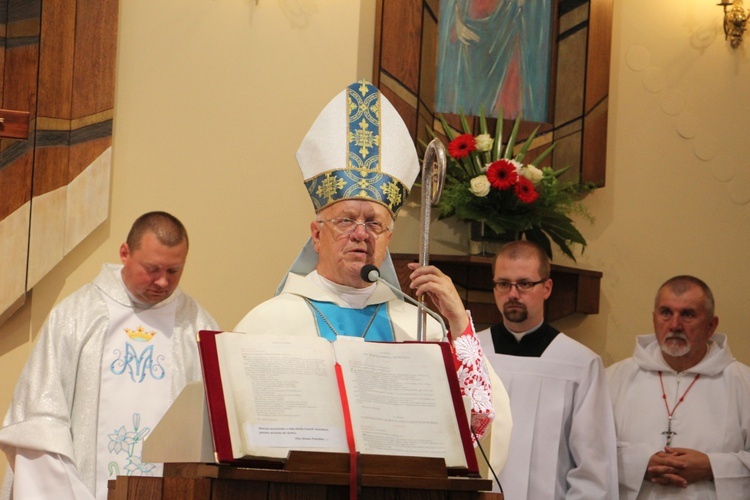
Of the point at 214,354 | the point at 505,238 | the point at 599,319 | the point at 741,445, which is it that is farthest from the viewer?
the point at 599,319

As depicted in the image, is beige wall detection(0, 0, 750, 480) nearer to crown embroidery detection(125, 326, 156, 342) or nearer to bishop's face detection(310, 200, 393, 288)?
crown embroidery detection(125, 326, 156, 342)

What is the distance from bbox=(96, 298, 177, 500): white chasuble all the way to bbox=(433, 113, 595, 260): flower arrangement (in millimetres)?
1730

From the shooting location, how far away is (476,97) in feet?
21.1

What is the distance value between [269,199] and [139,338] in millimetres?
1231

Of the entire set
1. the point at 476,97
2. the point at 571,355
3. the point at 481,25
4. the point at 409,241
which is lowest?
the point at 571,355

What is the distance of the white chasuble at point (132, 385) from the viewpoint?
4.80 metres

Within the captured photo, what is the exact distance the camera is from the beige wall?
18.8 ft

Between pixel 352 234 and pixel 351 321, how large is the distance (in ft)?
1.07

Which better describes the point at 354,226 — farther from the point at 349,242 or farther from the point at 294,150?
the point at 294,150

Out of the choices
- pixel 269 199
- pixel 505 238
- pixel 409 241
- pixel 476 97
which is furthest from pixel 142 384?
pixel 476 97

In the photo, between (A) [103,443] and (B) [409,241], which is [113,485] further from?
(B) [409,241]

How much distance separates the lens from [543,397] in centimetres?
554

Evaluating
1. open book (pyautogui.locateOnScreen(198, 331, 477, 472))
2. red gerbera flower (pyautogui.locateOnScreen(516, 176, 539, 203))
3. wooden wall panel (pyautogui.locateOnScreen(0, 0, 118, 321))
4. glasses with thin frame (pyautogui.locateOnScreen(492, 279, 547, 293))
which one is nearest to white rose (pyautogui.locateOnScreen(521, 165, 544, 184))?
red gerbera flower (pyautogui.locateOnScreen(516, 176, 539, 203))

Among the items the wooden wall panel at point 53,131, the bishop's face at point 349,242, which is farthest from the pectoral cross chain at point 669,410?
the wooden wall panel at point 53,131
